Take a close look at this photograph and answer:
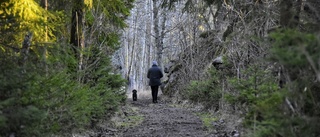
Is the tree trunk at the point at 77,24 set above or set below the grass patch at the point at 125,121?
above

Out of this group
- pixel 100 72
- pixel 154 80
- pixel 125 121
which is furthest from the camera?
pixel 154 80

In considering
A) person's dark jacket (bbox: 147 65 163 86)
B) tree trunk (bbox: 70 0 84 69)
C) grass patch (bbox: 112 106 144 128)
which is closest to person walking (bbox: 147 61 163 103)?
person's dark jacket (bbox: 147 65 163 86)

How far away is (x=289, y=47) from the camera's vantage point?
3277 mm

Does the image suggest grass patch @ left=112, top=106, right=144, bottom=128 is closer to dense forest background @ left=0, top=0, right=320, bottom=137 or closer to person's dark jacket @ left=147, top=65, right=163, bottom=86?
dense forest background @ left=0, top=0, right=320, bottom=137

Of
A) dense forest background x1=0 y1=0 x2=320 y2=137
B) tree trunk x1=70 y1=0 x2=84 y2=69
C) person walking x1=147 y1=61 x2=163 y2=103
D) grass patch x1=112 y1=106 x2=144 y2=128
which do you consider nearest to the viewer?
dense forest background x1=0 y1=0 x2=320 y2=137

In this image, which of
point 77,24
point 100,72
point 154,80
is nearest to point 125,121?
point 100,72

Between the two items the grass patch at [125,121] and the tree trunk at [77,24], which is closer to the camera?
the tree trunk at [77,24]

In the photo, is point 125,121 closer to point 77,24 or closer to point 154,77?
point 77,24

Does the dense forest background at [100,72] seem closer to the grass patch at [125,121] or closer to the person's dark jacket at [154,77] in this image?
the grass patch at [125,121]

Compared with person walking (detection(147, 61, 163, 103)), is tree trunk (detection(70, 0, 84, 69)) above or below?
above

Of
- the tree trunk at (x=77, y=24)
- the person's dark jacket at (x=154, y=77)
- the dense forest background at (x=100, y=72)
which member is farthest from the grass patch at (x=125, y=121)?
the person's dark jacket at (x=154, y=77)

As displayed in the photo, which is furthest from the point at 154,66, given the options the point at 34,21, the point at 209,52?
the point at 34,21

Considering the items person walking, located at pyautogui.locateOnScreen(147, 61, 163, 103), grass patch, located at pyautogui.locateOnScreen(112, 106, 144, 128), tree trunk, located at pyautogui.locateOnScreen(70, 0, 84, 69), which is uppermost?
tree trunk, located at pyautogui.locateOnScreen(70, 0, 84, 69)

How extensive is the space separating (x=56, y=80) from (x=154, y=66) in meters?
12.6
